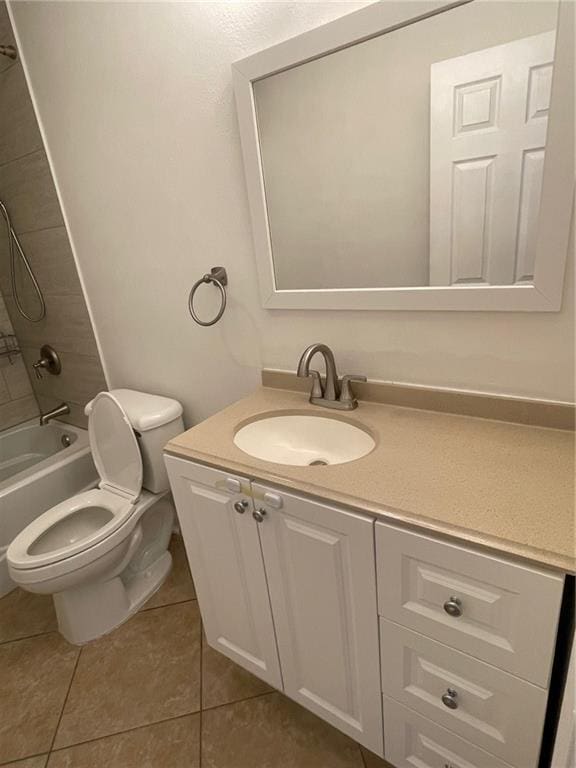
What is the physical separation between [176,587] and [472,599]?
145cm

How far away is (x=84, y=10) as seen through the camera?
134 cm

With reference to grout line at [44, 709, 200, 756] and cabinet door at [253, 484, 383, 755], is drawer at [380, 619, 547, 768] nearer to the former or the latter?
cabinet door at [253, 484, 383, 755]

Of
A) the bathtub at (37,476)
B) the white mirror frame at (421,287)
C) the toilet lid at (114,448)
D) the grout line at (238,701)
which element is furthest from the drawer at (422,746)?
the bathtub at (37,476)

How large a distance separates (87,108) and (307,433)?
1.45 meters

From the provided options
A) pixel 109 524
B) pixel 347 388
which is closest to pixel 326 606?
pixel 347 388

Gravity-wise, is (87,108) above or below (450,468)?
above

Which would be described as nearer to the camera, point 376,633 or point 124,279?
point 376,633

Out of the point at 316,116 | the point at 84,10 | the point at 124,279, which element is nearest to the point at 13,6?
the point at 84,10

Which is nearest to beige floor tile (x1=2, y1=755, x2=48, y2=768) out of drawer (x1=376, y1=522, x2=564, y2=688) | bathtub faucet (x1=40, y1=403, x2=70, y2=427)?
drawer (x1=376, y1=522, x2=564, y2=688)

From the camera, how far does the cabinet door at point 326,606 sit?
0.82 meters

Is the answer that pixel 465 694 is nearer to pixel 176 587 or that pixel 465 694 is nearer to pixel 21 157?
pixel 176 587

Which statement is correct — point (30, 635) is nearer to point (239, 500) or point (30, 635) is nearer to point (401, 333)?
point (239, 500)

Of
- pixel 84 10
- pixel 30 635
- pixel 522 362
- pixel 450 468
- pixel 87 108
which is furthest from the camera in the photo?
pixel 30 635

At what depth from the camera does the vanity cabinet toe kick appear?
0.67m
